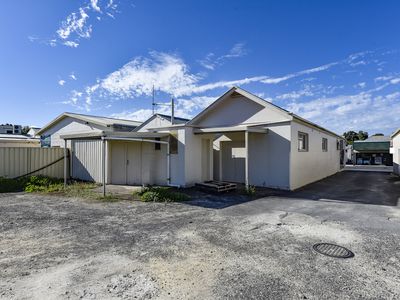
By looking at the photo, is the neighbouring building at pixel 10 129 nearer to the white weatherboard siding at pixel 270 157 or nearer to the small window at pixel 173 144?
the small window at pixel 173 144

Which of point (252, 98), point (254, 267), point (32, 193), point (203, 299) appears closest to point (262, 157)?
point (252, 98)

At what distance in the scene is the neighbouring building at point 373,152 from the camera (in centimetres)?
3262

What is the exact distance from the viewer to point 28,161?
12414mm

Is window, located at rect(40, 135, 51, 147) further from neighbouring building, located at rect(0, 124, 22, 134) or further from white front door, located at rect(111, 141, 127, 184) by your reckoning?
neighbouring building, located at rect(0, 124, 22, 134)

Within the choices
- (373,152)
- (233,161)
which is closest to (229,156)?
(233,161)

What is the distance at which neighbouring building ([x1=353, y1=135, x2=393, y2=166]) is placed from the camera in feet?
107

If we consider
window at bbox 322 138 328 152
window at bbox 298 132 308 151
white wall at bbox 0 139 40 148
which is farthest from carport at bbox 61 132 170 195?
window at bbox 322 138 328 152

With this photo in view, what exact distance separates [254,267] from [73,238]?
3363 mm

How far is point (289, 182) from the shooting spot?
1005 cm

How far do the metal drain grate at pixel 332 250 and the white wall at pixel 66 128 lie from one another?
12.6 m

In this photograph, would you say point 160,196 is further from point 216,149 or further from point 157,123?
point 157,123

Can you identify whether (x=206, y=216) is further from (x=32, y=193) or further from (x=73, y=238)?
(x=32, y=193)

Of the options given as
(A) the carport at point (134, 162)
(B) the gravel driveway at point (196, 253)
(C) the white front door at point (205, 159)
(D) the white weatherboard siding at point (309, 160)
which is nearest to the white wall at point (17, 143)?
(A) the carport at point (134, 162)

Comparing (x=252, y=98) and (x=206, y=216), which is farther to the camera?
(x=252, y=98)
